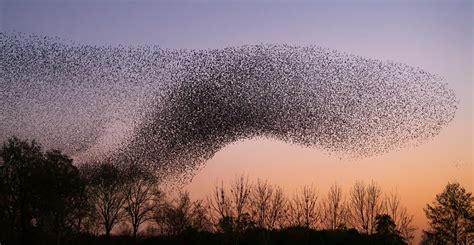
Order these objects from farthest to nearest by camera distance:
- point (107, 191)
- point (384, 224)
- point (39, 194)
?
point (107, 191)
point (384, 224)
point (39, 194)

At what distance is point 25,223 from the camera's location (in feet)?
148

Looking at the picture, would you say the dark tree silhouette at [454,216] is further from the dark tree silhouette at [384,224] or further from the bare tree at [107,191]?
the bare tree at [107,191]

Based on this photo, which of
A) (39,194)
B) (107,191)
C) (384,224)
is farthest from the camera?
(107,191)

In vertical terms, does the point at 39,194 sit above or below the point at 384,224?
above

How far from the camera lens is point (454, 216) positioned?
45.9 metres

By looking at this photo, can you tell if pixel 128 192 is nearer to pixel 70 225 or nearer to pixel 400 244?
pixel 70 225

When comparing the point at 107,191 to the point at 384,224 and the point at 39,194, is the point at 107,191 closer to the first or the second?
the point at 39,194

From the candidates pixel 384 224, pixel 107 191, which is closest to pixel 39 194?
pixel 107 191

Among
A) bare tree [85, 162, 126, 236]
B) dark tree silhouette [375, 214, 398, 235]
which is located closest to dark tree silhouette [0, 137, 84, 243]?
bare tree [85, 162, 126, 236]

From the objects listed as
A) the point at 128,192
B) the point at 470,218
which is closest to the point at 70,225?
the point at 128,192

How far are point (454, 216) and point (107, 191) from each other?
30.2 m

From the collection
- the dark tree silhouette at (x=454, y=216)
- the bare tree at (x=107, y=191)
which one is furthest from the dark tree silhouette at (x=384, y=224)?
the bare tree at (x=107, y=191)

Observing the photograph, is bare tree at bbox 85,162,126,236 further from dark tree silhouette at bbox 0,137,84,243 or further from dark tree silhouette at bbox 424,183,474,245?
dark tree silhouette at bbox 424,183,474,245

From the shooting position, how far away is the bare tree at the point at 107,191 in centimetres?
5400
